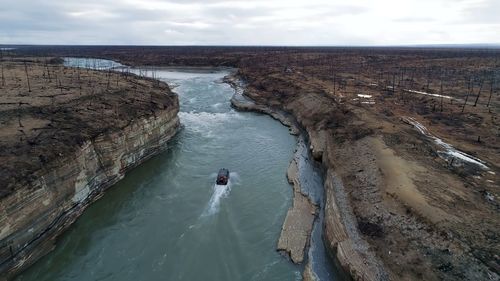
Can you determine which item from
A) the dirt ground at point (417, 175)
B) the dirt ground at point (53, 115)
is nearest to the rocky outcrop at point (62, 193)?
the dirt ground at point (53, 115)

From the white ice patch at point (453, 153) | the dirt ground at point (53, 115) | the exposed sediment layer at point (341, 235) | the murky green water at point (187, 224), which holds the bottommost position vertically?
the murky green water at point (187, 224)

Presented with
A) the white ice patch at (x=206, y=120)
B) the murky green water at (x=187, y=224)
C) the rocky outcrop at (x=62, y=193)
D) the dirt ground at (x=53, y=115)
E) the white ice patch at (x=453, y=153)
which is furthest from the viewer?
the white ice patch at (x=206, y=120)

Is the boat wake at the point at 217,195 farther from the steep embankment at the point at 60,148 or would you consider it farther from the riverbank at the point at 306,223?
the steep embankment at the point at 60,148

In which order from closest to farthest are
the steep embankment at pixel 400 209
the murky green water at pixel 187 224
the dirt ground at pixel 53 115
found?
the steep embankment at pixel 400 209
the murky green water at pixel 187 224
the dirt ground at pixel 53 115

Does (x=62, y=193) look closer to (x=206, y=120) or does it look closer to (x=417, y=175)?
(x=417, y=175)

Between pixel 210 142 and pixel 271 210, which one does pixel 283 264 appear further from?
pixel 210 142

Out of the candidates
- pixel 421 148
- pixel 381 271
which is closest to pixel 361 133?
pixel 421 148

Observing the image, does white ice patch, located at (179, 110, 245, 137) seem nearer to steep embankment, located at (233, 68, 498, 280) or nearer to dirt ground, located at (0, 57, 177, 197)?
dirt ground, located at (0, 57, 177, 197)

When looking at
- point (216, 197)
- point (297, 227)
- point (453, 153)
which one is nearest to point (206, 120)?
point (216, 197)
